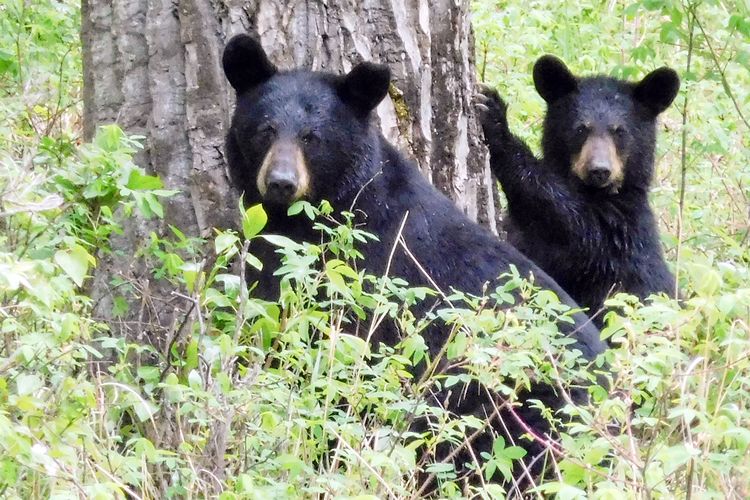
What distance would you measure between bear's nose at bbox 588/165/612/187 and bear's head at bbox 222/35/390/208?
212cm

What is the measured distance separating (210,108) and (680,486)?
9.92 feet

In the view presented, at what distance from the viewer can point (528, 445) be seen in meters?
5.28

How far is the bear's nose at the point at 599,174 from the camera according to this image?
24.4 feet

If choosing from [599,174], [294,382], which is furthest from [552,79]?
[294,382]

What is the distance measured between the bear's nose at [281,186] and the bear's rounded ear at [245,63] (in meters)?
0.56

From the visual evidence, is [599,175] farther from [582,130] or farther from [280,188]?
[280,188]

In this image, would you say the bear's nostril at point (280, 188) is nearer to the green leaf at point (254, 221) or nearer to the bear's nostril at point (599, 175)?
the green leaf at point (254, 221)

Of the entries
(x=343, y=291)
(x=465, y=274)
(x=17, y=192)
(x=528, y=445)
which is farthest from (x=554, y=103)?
(x=17, y=192)

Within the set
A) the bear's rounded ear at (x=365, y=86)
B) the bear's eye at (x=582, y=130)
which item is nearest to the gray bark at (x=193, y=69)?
the bear's rounded ear at (x=365, y=86)

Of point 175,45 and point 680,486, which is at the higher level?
point 175,45

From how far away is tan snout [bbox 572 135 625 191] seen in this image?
7.45 meters

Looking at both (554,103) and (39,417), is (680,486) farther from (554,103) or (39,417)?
(554,103)

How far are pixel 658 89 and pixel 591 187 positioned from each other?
0.78 metres

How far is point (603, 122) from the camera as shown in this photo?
7656 millimetres
